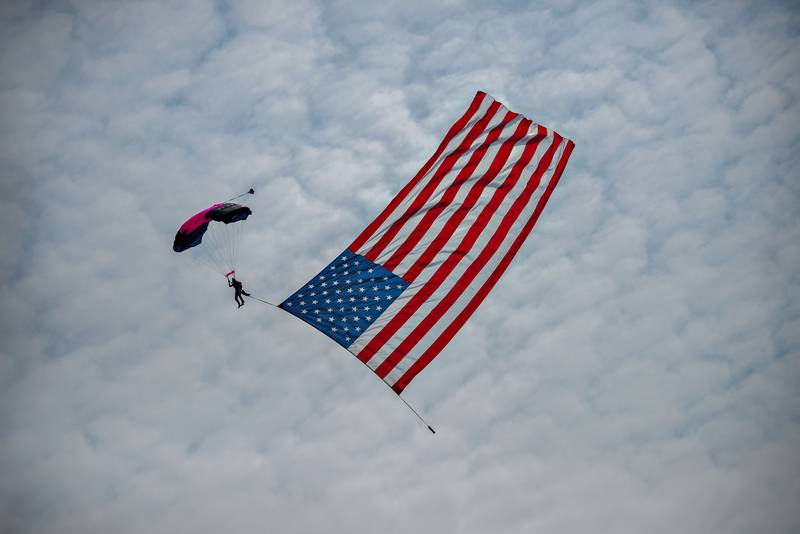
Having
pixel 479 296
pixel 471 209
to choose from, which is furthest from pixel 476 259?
pixel 471 209

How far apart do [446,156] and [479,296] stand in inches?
157

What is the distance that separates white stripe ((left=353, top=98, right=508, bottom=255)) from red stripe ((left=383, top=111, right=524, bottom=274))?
0.12m

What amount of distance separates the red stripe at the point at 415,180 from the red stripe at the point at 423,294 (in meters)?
1.97

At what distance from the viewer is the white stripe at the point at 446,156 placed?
20.9 meters

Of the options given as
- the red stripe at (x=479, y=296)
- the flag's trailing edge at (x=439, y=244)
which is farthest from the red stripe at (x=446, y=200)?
the red stripe at (x=479, y=296)

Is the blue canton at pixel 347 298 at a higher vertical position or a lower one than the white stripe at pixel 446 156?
lower

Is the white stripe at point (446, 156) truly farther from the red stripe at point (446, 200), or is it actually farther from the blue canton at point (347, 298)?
the blue canton at point (347, 298)

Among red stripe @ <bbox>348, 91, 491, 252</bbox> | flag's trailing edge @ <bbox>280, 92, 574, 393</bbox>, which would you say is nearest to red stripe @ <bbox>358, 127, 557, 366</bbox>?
flag's trailing edge @ <bbox>280, 92, 574, 393</bbox>

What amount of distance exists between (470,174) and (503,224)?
1.63 metres

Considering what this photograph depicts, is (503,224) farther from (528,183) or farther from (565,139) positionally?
(565,139)

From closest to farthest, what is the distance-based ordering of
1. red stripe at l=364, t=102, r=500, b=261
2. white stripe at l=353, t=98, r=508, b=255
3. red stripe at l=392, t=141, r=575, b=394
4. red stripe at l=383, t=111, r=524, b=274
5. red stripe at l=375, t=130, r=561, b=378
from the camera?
red stripe at l=392, t=141, r=575, b=394 < red stripe at l=375, t=130, r=561, b=378 < red stripe at l=383, t=111, r=524, b=274 < red stripe at l=364, t=102, r=500, b=261 < white stripe at l=353, t=98, r=508, b=255

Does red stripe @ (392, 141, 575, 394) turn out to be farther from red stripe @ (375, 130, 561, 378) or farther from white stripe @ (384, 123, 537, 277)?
white stripe @ (384, 123, 537, 277)

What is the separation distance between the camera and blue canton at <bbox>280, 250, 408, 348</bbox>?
65.2 feet

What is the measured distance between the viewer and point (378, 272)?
20.3m
